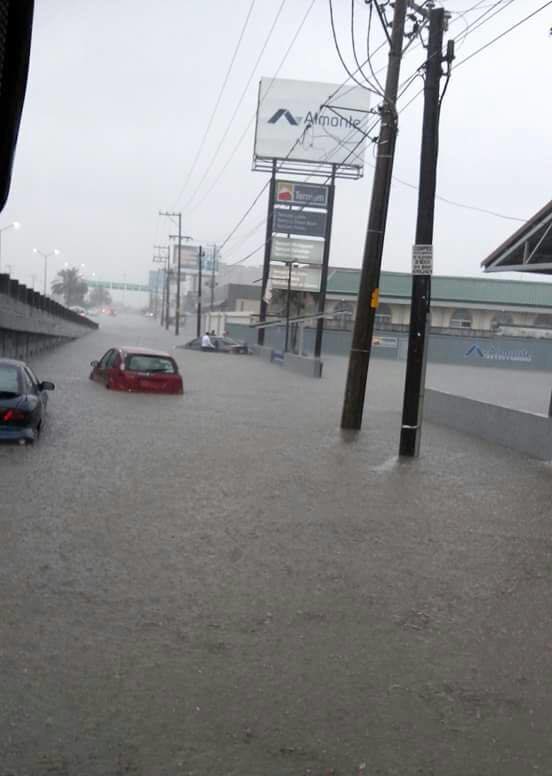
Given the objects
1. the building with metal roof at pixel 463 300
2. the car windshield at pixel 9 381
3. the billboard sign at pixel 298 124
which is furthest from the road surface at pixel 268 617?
the building with metal roof at pixel 463 300

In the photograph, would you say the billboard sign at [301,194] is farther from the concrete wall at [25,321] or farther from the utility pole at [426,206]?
the utility pole at [426,206]

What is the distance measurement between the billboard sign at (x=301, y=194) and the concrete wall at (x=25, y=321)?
591 inches

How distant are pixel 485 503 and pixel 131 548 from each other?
4992 mm

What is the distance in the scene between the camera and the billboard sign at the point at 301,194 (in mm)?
54219

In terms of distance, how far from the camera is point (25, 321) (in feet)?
108

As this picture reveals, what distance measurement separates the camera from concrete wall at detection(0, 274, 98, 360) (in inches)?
1130

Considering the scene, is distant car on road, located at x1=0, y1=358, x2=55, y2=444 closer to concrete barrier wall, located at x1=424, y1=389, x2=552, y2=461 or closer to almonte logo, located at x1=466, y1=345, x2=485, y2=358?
concrete barrier wall, located at x1=424, y1=389, x2=552, y2=461

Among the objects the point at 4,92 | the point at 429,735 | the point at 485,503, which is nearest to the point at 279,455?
the point at 485,503

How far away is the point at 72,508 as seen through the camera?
9359 millimetres

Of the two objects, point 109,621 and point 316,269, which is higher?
point 316,269

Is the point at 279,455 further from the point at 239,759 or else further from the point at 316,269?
the point at 316,269

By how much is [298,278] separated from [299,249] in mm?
1857

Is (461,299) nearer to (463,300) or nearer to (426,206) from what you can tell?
(463,300)

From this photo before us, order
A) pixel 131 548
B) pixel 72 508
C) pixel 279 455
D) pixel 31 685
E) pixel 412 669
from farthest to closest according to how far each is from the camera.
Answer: pixel 279 455, pixel 72 508, pixel 131 548, pixel 412 669, pixel 31 685
